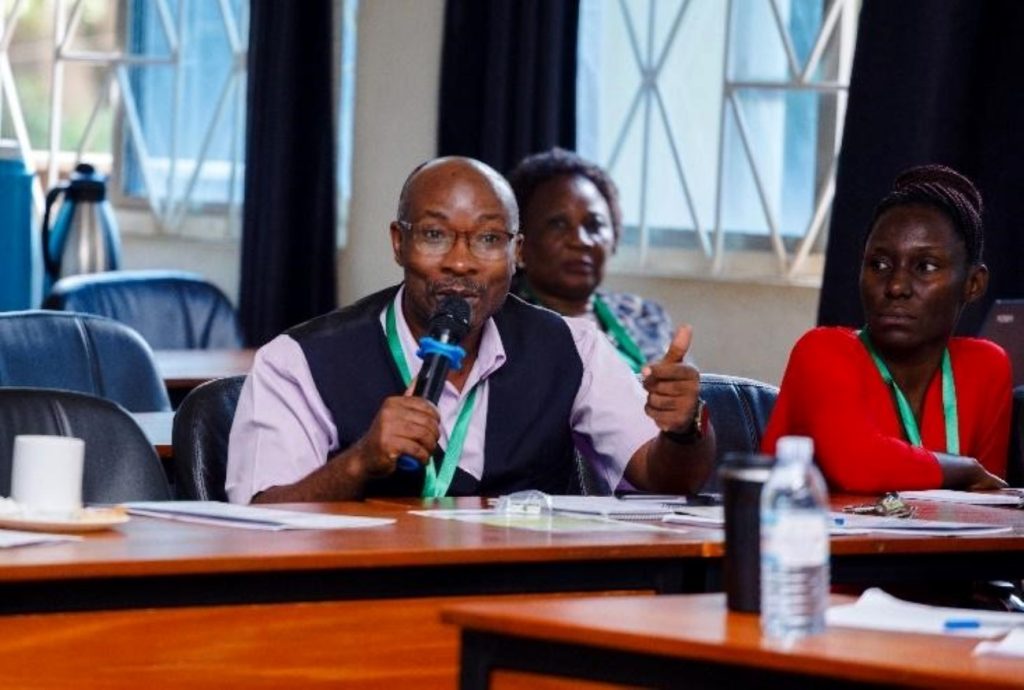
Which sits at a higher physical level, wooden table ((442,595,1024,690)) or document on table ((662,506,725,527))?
wooden table ((442,595,1024,690))

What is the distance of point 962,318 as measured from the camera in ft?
17.5

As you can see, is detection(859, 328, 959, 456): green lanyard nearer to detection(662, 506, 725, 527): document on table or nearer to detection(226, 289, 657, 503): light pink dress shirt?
detection(226, 289, 657, 503): light pink dress shirt

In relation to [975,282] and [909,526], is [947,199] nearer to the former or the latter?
[975,282]

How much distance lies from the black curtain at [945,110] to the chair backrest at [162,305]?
2143 millimetres

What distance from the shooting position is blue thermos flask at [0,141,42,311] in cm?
706

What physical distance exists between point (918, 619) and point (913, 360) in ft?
6.25

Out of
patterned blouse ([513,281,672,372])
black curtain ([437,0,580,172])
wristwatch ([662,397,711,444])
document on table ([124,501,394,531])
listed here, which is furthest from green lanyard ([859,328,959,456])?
black curtain ([437,0,580,172])

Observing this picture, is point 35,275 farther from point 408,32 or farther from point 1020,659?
point 1020,659

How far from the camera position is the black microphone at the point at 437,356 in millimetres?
3240

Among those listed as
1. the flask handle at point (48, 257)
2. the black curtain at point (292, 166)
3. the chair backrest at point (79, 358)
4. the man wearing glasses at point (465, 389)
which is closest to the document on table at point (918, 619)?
the man wearing glasses at point (465, 389)

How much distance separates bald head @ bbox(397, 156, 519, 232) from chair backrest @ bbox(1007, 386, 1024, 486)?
113 cm

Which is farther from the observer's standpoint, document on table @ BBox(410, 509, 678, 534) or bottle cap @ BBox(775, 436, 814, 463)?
document on table @ BBox(410, 509, 678, 534)

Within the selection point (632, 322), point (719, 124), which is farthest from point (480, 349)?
point (719, 124)

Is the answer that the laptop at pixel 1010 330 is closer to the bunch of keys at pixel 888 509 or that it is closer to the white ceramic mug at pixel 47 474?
the bunch of keys at pixel 888 509
